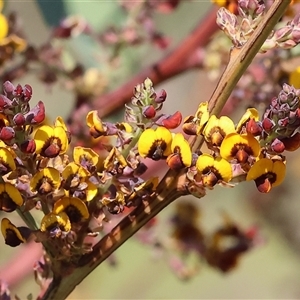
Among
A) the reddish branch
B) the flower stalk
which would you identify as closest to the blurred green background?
the reddish branch

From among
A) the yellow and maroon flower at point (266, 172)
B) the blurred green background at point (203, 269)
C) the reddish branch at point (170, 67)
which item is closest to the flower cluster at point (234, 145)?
the yellow and maroon flower at point (266, 172)

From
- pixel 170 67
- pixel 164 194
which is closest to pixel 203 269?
pixel 170 67

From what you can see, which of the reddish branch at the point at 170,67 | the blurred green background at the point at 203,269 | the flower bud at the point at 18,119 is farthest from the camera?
the blurred green background at the point at 203,269

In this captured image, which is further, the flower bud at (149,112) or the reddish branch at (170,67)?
the reddish branch at (170,67)

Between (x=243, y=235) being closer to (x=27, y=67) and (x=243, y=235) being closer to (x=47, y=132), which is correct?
(x=27, y=67)

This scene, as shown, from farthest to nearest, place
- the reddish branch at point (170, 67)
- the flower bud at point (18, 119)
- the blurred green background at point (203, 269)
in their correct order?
1. the blurred green background at point (203, 269)
2. the reddish branch at point (170, 67)
3. the flower bud at point (18, 119)

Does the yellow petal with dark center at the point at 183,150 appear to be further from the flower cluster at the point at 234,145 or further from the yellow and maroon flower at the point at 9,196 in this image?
the yellow and maroon flower at the point at 9,196
